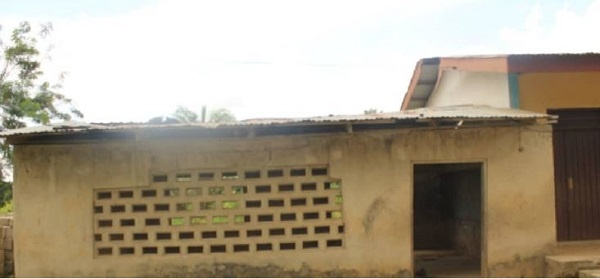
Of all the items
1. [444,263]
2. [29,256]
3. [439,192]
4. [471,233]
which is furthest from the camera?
[439,192]

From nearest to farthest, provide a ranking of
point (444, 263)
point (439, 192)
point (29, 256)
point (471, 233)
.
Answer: point (29, 256)
point (444, 263)
point (471, 233)
point (439, 192)

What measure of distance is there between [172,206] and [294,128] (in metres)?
1.81

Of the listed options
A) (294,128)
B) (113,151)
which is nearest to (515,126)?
(294,128)

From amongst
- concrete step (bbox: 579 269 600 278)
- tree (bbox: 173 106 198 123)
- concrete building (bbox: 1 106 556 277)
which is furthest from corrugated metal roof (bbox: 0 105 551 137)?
tree (bbox: 173 106 198 123)

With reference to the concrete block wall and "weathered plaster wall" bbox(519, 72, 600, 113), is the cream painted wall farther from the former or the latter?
the concrete block wall

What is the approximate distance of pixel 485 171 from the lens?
7984 mm

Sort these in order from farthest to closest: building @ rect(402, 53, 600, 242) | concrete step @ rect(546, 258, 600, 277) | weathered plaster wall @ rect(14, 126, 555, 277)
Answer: building @ rect(402, 53, 600, 242) < weathered plaster wall @ rect(14, 126, 555, 277) < concrete step @ rect(546, 258, 600, 277)

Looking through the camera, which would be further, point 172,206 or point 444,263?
point 444,263

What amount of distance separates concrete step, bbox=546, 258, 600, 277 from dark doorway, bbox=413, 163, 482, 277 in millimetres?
1272

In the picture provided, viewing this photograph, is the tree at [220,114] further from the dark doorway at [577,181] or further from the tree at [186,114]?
the dark doorway at [577,181]

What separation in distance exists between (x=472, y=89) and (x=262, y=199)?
4.17m

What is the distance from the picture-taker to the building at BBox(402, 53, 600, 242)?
8.64 m

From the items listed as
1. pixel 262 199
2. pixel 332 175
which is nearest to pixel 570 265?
pixel 332 175

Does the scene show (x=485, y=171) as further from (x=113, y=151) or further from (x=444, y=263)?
(x=113, y=151)
